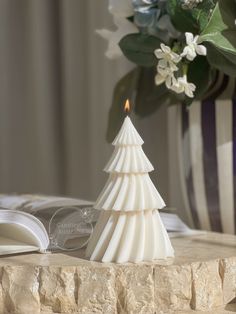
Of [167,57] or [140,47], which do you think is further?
[140,47]

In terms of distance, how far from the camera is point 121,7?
0.86 metres

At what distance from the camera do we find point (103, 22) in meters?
1.17

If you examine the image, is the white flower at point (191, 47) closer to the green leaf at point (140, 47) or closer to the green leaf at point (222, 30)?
the green leaf at point (222, 30)

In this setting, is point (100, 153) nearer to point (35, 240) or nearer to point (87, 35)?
point (87, 35)

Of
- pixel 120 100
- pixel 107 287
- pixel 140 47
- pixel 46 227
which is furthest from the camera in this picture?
pixel 120 100

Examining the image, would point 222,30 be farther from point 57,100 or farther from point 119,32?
point 57,100

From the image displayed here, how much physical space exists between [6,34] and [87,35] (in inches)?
5.6

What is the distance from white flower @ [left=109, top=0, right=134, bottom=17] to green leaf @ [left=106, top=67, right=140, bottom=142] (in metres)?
0.14

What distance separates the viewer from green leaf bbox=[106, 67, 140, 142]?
956 millimetres

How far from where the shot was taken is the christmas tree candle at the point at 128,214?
644mm

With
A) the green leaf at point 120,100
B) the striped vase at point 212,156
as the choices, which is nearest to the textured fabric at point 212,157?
the striped vase at point 212,156

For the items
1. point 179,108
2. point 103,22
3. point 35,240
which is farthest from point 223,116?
point 103,22

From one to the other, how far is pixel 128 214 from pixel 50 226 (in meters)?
0.11

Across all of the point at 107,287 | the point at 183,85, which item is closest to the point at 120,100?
the point at 183,85
